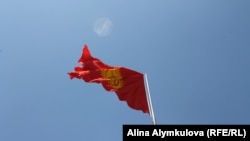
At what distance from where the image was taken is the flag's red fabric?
24.4m

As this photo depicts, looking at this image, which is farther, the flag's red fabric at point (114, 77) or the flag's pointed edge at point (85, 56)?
the flag's pointed edge at point (85, 56)

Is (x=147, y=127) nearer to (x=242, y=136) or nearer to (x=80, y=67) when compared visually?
(x=242, y=136)

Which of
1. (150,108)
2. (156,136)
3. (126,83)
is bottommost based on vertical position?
(156,136)

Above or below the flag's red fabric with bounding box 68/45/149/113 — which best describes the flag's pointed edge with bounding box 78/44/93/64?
above

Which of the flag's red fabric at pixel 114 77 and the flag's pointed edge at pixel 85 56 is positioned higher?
the flag's pointed edge at pixel 85 56

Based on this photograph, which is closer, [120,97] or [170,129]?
[170,129]

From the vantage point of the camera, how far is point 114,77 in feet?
81.1

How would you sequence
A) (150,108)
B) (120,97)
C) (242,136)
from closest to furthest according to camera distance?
1. (242,136)
2. (150,108)
3. (120,97)

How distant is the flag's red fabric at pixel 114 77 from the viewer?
24.4 meters

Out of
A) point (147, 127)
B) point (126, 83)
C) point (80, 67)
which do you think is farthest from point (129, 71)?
point (147, 127)

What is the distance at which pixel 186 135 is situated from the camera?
14375mm

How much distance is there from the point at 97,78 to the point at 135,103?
2.91m

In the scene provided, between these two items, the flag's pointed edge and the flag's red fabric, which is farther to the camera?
the flag's pointed edge

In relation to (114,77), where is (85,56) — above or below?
above
